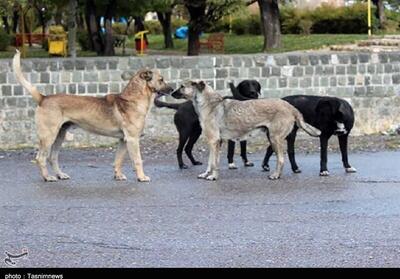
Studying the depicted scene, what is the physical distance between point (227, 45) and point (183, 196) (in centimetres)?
3292

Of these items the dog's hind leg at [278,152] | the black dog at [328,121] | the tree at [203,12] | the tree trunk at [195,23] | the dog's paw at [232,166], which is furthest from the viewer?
the tree trunk at [195,23]

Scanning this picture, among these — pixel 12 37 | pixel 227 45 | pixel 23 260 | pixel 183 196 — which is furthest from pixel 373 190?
pixel 12 37

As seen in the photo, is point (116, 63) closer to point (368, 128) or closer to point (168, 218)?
point (368, 128)

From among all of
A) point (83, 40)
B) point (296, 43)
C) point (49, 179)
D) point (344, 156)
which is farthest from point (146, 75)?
point (83, 40)

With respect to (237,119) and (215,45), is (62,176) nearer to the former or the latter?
(237,119)

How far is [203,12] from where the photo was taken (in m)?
35.6

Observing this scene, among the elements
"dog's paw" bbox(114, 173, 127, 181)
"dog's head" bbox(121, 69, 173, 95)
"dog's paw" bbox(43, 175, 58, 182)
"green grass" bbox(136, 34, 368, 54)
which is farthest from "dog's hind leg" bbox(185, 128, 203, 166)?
"green grass" bbox(136, 34, 368, 54)

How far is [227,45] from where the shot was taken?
42594 mm

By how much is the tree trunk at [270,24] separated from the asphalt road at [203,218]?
914 inches

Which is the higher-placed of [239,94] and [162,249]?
[239,94]

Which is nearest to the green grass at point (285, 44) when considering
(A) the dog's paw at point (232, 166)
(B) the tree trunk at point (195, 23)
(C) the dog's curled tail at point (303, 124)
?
(B) the tree trunk at point (195, 23)

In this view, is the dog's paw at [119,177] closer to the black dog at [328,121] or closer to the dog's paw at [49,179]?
the dog's paw at [49,179]

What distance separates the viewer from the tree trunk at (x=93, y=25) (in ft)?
116

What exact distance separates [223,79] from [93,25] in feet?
66.7
